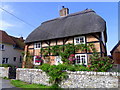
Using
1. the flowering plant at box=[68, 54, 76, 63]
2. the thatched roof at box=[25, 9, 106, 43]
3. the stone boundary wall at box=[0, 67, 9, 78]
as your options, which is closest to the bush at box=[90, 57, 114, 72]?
the flowering plant at box=[68, 54, 76, 63]

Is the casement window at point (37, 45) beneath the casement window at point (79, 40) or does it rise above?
beneath

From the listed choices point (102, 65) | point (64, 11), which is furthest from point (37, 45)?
point (102, 65)

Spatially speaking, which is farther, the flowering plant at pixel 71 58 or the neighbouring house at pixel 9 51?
the neighbouring house at pixel 9 51

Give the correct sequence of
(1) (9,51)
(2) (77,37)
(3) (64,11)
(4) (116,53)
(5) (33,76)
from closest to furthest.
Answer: (5) (33,76), (2) (77,37), (3) (64,11), (4) (116,53), (1) (9,51)

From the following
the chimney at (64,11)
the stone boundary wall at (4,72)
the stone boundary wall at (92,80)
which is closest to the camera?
the stone boundary wall at (92,80)

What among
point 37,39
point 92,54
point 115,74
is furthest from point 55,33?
point 115,74

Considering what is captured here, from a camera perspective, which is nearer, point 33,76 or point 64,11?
point 33,76

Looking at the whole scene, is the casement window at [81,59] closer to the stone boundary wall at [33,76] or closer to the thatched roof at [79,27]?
the thatched roof at [79,27]

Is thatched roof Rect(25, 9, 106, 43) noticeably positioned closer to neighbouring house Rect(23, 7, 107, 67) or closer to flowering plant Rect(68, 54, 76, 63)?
neighbouring house Rect(23, 7, 107, 67)

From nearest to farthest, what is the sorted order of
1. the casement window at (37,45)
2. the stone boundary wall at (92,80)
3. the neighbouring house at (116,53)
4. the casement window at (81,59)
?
1. the stone boundary wall at (92,80)
2. the casement window at (81,59)
3. the casement window at (37,45)
4. the neighbouring house at (116,53)

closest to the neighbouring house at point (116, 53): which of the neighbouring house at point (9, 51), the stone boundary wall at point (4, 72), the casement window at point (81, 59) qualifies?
the casement window at point (81, 59)

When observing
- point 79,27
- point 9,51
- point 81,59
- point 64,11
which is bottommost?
point 81,59

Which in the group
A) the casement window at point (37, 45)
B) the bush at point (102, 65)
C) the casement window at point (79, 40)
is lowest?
the bush at point (102, 65)

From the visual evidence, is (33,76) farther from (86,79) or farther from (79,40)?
(79,40)
